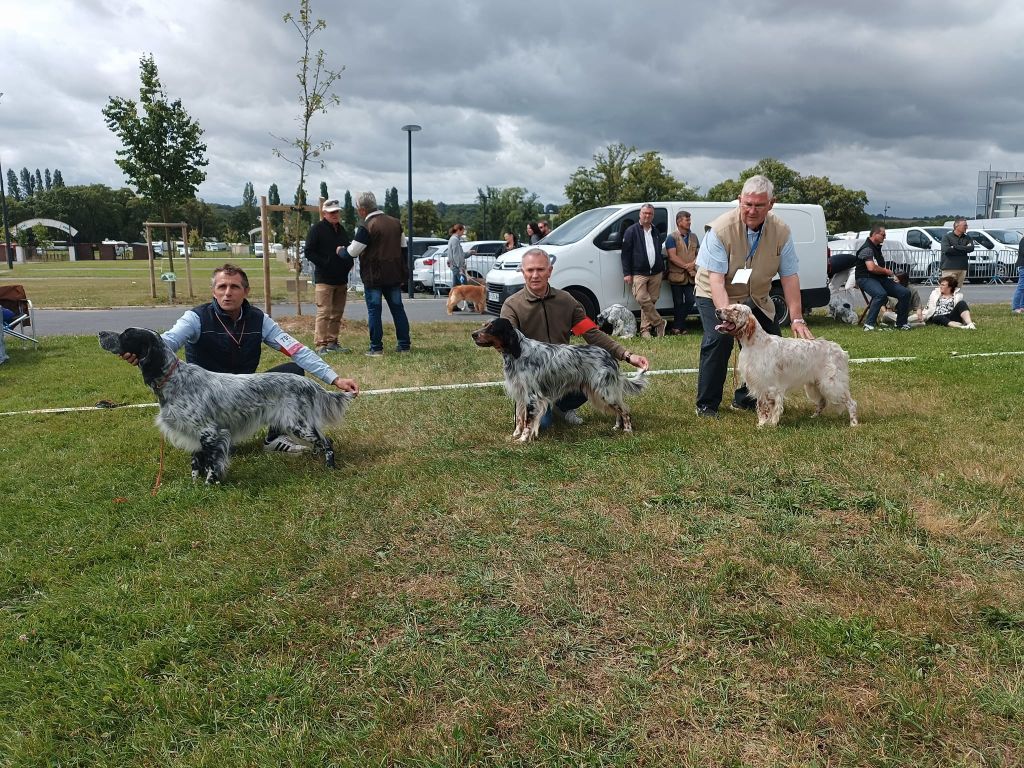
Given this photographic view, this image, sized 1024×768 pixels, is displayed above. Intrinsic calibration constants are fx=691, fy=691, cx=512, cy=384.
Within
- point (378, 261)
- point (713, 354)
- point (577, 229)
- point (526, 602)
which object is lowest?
point (526, 602)

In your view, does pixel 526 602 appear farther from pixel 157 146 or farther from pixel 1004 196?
pixel 1004 196

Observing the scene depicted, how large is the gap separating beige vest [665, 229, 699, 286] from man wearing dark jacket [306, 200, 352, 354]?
4.99 metres

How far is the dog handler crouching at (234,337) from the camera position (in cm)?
495

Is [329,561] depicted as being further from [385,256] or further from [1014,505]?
[385,256]

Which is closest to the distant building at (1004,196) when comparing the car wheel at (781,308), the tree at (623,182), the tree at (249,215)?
the tree at (623,182)

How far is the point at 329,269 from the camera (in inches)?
372

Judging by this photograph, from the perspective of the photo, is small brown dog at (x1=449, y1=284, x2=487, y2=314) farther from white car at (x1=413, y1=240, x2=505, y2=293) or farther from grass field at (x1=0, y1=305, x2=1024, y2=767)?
grass field at (x1=0, y1=305, x2=1024, y2=767)

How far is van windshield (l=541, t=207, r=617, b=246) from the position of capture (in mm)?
11096

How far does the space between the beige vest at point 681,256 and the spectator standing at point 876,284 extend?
3442 mm

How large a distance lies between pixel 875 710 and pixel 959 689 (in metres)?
0.33

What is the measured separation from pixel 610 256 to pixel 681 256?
1107mm

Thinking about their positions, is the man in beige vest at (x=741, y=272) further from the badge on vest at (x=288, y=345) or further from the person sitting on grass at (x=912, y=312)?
the person sitting on grass at (x=912, y=312)

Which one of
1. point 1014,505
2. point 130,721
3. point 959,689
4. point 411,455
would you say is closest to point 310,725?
point 130,721

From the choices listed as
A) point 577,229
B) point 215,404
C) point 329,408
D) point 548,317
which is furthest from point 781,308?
point 215,404
